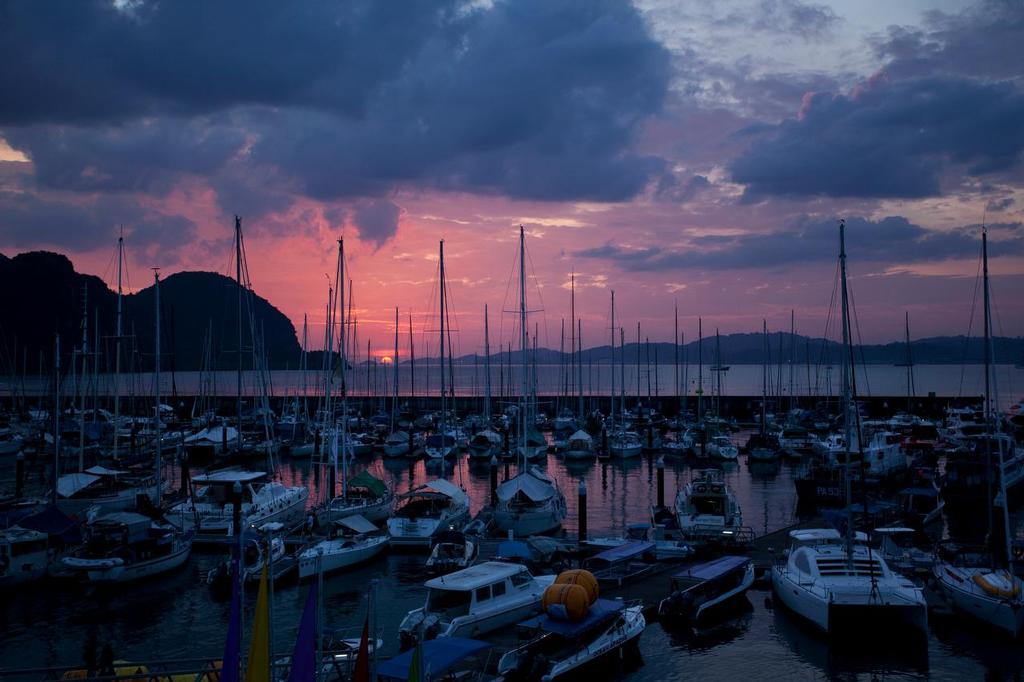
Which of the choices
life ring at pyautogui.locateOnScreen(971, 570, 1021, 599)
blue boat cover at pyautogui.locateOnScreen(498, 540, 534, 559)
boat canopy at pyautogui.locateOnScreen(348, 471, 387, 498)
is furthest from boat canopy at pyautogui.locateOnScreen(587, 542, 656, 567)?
boat canopy at pyautogui.locateOnScreen(348, 471, 387, 498)

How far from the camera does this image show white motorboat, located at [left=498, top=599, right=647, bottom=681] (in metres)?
17.5

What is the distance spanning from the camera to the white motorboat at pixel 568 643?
17484 mm

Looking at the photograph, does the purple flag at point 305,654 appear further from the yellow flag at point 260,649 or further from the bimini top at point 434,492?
the bimini top at point 434,492

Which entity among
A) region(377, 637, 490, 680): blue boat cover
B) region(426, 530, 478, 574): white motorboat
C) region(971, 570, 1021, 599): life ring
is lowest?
region(426, 530, 478, 574): white motorboat

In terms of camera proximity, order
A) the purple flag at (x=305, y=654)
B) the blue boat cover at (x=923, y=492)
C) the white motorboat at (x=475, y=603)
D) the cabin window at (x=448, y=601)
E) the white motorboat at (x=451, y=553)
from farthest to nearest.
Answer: the blue boat cover at (x=923, y=492), the white motorboat at (x=451, y=553), the cabin window at (x=448, y=601), the white motorboat at (x=475, y=603), the purple flag at (x=305, y=654)

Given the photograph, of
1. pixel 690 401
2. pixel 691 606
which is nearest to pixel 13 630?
pixel 691 606

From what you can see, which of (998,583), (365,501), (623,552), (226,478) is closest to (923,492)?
(998,583)

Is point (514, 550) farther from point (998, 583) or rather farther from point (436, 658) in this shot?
point (998, 583)

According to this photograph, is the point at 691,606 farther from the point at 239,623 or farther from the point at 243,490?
the point at 243,490

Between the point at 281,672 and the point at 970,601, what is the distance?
18.1 meters

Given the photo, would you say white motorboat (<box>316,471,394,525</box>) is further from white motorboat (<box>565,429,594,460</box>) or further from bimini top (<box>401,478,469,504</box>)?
white motorboat (<box>565,429,594,460</box>)

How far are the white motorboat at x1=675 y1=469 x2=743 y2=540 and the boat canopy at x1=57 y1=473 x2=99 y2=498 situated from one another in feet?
93.3

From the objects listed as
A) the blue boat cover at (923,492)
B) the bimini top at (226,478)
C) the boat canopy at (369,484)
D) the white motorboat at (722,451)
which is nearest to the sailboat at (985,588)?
the blue boat cover at (923,492)

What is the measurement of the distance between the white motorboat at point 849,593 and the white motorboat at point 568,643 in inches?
209
